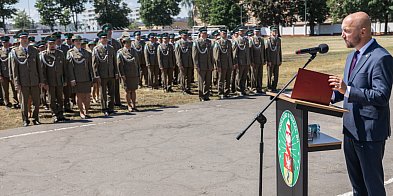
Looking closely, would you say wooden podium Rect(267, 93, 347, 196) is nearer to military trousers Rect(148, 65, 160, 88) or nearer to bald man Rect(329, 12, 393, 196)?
bald man Rect(329, 12, 393, 196)

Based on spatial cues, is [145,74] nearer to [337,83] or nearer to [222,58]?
[222,58]

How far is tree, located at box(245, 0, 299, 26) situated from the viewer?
72.7m

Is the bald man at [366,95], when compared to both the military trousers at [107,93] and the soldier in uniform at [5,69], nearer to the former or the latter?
the military trousers at [107,93]

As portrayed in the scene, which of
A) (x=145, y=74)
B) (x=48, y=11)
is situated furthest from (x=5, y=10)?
(x=145, y=74)

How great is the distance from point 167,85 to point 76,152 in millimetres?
7710

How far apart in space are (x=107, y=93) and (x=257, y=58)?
16.9 feet

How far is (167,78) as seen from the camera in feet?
49.1

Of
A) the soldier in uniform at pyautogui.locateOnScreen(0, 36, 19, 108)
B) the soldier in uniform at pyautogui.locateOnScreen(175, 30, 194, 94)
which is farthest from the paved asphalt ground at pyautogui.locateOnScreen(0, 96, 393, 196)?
the soldier in uniform at pyautogui.locateOnScreen(175, 30, 194, 94)

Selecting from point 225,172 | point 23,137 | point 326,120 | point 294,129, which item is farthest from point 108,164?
point 326,120

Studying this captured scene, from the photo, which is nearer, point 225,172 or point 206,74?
point 225,172

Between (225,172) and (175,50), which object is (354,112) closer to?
(225,172)

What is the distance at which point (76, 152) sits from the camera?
7379mm

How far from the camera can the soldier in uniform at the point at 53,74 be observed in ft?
33.7

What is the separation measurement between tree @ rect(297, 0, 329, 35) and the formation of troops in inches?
2435
